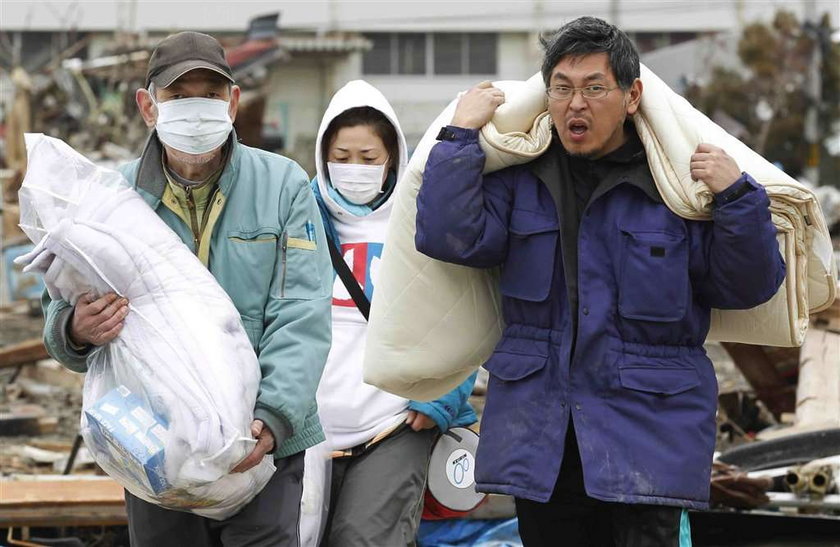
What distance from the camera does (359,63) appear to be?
5062 cm

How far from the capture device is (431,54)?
2020 inches

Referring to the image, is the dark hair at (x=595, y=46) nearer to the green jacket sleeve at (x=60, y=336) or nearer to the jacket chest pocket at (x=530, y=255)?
the jacket chest pocket at (x=530, y=255)

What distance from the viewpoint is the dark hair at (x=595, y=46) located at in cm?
342

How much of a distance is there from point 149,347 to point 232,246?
388mm

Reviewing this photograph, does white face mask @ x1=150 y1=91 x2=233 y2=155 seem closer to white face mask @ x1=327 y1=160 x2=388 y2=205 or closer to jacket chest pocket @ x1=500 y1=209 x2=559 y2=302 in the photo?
jacket chest pocket @ x1=500 y1=209 x2=559 y2=302

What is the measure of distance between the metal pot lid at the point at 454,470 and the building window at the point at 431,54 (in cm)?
4690

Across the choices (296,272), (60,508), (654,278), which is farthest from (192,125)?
(60,508)

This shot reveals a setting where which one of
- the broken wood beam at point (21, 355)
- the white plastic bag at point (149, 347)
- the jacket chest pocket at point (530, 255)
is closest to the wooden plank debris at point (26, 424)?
the broken wood beam at point (21, 355)

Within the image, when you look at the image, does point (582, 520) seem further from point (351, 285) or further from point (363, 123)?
point (363, 123)

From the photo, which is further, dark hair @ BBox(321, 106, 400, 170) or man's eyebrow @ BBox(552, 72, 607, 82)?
dark hair @ BBox(321, 106, 400, 170)

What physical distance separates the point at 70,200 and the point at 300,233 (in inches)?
24.0

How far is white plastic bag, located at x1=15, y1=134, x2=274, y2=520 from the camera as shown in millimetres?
3336

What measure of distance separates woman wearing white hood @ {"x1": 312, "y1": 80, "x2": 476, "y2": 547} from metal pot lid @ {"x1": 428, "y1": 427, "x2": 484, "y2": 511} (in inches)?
2.4

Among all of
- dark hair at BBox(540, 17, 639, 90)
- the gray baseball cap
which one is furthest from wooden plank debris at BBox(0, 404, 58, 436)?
dark hair at BBox(540, 17, 639, 90)
